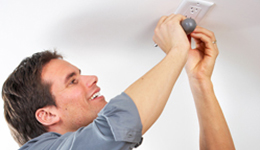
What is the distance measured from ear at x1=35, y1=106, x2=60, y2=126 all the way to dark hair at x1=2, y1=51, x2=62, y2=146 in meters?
0.02

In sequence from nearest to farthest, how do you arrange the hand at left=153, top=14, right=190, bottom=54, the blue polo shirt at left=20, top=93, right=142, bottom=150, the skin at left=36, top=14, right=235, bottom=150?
1. the blue polo shirt at left=20, top=93, right=142, bottom=150
2. the hand at left=153, top=14, right=190, bottom=54
3. the skin at left=36, top=14, right=235, bottom=150

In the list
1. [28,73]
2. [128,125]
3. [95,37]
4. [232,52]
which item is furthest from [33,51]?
[232,52]

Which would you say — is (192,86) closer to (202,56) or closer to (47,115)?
(202,56)

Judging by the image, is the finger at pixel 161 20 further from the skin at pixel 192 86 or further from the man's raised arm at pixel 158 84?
the man's raised arm at pixel 158 84

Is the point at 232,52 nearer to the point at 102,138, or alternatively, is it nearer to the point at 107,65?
the point at 107,65

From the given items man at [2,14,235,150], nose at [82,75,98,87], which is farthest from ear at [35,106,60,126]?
nose at [82,75,98,87]

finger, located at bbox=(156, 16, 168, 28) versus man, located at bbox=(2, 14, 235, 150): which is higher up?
finger, located at bbox=(156, 16, 168, 28)

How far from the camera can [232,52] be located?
1226mm

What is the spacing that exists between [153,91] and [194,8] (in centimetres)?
46

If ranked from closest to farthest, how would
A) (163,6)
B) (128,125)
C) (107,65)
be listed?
(128,125)
(163,6)
(107,65)

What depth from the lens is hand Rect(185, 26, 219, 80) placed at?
1062 mm

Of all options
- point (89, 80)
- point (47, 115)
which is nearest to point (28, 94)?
point (47, 115)

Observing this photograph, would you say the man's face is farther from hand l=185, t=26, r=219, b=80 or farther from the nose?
hand l=185, t=26, r=219, b=80

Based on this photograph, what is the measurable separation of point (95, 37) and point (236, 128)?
835 mm
